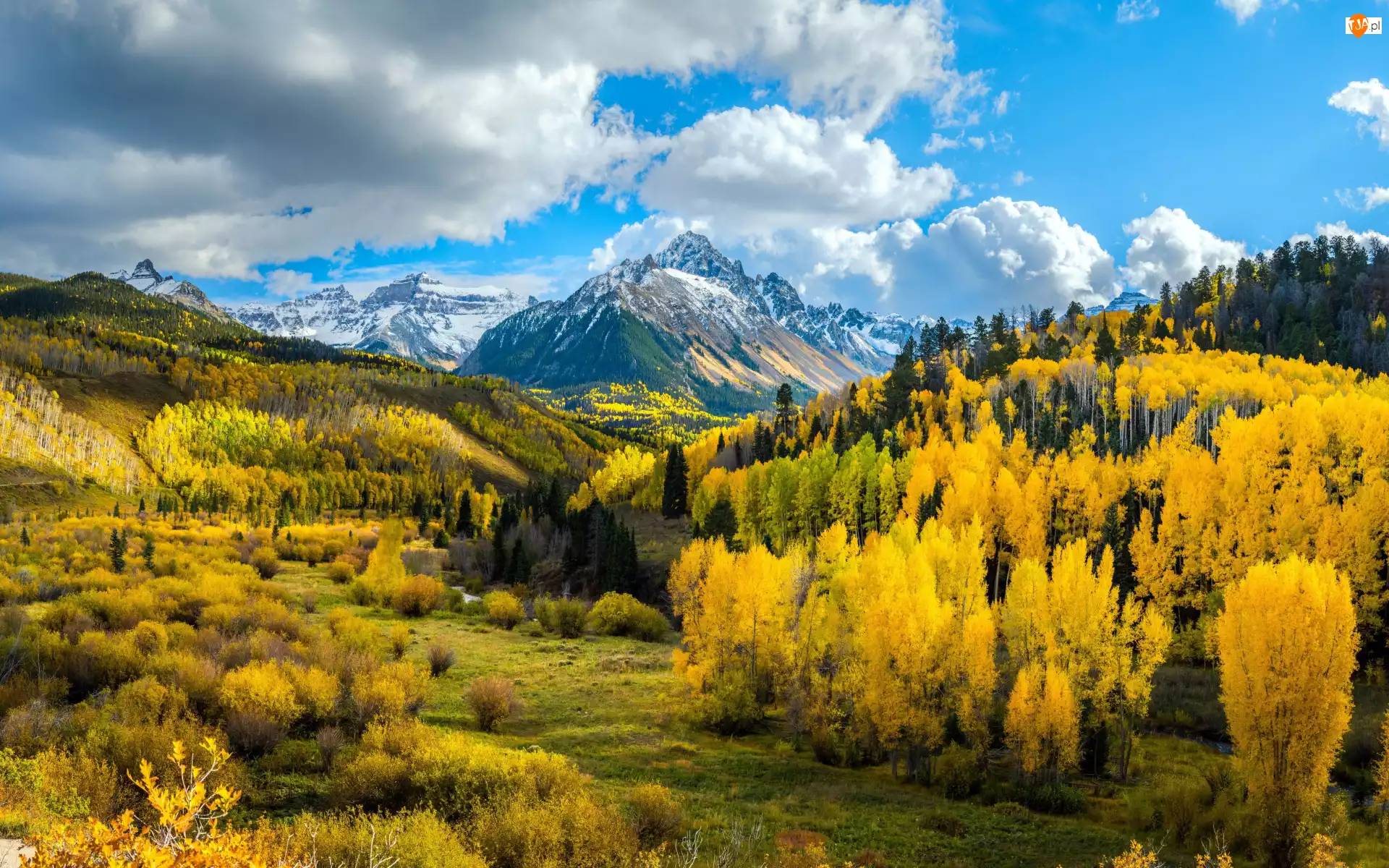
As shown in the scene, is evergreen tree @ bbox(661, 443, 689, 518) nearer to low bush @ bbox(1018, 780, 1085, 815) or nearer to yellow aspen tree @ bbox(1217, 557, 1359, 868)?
low bush @ bbox(1018, 780, 1085, 815)

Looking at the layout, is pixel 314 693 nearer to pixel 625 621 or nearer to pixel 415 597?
pixel 415 597

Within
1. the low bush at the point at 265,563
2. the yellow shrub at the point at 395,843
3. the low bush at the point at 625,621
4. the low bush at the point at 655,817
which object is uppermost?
the yellow shrub at the point at 395,843

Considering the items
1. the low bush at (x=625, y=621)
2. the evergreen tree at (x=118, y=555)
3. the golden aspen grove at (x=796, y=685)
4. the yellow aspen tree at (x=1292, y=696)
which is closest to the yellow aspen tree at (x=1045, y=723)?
the golden aspen grove at (x=796, y=685)

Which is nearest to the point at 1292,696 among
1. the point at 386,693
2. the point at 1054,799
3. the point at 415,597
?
the point at 1054,799

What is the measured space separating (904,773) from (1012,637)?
38.5 feet

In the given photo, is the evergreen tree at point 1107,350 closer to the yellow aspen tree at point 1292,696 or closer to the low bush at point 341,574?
the yellow aspen tree at point 1292,696

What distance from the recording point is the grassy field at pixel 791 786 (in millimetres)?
29438

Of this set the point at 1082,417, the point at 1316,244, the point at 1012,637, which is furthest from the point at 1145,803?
the point at 1316,244

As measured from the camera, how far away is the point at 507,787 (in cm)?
2444

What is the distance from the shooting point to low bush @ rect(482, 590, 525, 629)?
7062cm

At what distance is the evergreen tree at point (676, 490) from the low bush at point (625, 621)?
63842mm

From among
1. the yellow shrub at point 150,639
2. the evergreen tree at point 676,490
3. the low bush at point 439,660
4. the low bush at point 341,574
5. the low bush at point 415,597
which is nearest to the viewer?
the yellow shrub at point 150,639

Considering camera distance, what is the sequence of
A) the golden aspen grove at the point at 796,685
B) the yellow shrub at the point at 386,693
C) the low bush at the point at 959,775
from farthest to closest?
the low bush at the point at 959,775 → the yellow shrub at the point at 386,693 → the golden aspen grove at the point at 796,685

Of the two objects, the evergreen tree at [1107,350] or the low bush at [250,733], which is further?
the evergreen tree at [1107,350]
